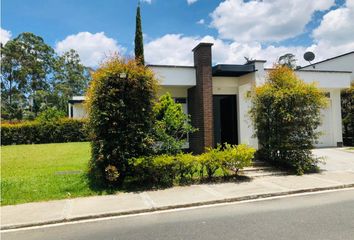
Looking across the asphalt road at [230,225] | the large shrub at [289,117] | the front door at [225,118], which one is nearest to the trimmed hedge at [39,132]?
the front door at [225,118]

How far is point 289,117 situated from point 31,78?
4359 cm

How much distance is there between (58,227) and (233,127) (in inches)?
391

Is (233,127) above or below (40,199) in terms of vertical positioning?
above

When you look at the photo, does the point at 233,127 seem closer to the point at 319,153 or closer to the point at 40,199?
the point at 319,153

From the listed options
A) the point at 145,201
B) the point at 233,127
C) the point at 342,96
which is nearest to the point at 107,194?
the point at 145,201

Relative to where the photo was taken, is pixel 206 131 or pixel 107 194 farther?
pixel 206 131

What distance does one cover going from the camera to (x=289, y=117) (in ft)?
32.3

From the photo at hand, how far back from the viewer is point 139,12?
13797mm

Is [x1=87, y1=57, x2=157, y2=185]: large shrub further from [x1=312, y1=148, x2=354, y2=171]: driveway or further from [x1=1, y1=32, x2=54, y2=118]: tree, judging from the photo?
[x1=1, y1=32, x2=54, y2=118]: tree

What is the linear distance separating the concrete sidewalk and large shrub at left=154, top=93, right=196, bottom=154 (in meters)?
1.45

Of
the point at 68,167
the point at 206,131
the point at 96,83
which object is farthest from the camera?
the point at 206,131

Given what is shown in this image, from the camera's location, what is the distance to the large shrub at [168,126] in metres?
8.95

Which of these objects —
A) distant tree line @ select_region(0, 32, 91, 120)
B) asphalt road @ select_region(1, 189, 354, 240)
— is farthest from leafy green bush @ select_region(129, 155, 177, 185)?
distant tree line @ select_region(0, 32, 91, 120)

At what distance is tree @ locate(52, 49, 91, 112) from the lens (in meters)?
46.3
